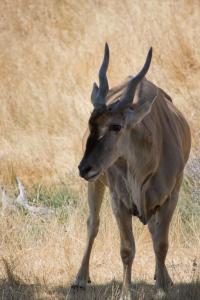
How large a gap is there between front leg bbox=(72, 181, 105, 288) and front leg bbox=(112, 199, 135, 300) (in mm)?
747

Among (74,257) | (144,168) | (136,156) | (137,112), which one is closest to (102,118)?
(137,112)

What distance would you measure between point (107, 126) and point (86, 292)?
1.85m

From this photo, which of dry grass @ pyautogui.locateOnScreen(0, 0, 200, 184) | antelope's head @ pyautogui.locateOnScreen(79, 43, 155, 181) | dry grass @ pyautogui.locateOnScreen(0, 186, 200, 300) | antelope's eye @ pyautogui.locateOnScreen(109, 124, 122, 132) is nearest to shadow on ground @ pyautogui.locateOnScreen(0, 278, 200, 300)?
dry grass @ pyautogui.locateOnScreen(0, 186, 200, 300)

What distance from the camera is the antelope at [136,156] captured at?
644 cm

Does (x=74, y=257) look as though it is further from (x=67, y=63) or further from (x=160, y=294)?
(x=67, y=63)

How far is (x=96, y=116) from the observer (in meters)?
6.39

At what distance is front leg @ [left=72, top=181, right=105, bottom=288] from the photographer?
807 centimetres

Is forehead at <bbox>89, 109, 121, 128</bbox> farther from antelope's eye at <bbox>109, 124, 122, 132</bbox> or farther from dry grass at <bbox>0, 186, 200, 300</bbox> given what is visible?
dry grass at <bbox>0, 186, 200, 300</bbox>

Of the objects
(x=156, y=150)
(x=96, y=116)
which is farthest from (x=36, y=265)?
(x=96, y=116)

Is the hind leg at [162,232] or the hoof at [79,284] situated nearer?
the hind leg at [162,232]

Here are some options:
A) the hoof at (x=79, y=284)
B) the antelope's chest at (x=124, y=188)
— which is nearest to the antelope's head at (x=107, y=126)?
the antelope's chest at (x=124, y=188)

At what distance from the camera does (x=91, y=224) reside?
8.40 m

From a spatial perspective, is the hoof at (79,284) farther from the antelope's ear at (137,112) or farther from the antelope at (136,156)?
the antelope's ear at (137,112)

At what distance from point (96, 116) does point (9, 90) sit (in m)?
7.86
